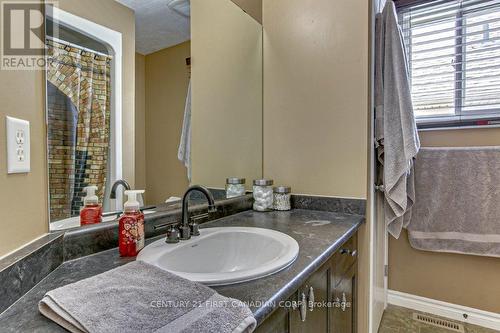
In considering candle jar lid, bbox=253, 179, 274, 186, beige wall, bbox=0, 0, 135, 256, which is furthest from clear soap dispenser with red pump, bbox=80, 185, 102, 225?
candle jar lid, bbox=253, 179, 274, 186

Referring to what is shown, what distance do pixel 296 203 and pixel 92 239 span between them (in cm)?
105

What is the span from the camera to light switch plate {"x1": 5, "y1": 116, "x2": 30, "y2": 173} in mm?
565

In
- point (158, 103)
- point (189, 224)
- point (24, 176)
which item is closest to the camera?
point (24, 176)

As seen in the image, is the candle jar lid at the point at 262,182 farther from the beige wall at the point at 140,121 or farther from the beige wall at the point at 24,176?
the beige wall at the point at 24,176

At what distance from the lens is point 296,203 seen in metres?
1.57

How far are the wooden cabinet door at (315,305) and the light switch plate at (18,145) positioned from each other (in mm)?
752

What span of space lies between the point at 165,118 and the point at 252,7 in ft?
3.16

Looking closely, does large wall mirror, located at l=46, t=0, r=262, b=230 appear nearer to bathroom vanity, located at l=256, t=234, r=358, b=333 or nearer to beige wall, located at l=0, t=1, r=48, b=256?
beige wall, located at l=0, t=1, r=48, b=256

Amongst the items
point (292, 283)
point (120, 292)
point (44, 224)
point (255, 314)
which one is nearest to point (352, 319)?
point (292, 283)

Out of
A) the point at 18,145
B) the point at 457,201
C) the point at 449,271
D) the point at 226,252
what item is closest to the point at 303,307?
the point at 226,252

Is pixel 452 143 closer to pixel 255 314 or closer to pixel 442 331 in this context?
pixel 442 331

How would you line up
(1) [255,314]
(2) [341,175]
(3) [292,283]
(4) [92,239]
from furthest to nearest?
(2) [341,175] < (4) [92,239] < (3) [292,283] < (1) [255,314]

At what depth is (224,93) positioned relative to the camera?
5.11 ft

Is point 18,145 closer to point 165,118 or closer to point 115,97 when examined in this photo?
point 115,97
